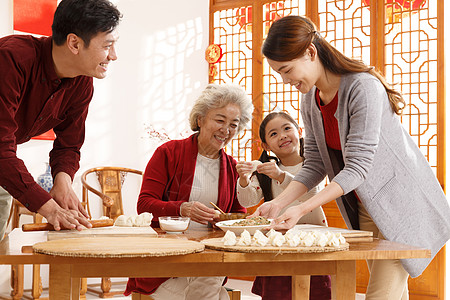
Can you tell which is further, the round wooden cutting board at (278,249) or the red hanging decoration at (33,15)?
the red hanging decoration at (33,15)

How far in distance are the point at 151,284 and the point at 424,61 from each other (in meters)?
3.05

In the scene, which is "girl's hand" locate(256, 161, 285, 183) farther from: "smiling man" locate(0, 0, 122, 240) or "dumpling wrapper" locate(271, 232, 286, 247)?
"dumpling wrapper" locate(271, 232, 286, 247)

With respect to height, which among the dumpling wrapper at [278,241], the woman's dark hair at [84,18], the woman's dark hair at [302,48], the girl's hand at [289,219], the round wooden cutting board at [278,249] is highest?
the woman's dark hair at [84,18]

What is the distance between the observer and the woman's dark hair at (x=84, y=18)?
1913mm

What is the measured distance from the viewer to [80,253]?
55.4 inches

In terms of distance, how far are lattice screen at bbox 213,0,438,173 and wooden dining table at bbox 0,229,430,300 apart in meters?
3.01

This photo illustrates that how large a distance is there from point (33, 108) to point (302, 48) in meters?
1.00

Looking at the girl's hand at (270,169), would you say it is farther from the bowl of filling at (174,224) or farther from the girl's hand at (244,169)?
the bowl of filling at (174,224)

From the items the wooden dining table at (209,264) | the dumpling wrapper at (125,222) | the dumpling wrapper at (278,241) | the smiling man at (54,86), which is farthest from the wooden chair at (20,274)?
the dumpling wrapper at (278,241)

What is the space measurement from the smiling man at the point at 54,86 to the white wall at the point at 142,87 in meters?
2.55

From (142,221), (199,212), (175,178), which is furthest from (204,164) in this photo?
(142,221)

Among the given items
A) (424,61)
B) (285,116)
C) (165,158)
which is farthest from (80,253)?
(424,61)

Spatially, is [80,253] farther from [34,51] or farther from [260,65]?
[260,65]

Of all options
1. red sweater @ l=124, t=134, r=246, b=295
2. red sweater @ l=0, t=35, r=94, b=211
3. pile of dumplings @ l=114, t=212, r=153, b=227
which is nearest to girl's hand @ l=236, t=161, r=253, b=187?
red sweater @ l=124, t=134, r=246, b=295
